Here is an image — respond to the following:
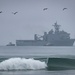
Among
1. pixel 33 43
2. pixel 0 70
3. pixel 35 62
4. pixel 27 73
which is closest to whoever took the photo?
pixel 27 73

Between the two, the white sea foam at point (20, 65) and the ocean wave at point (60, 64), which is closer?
the white sea foam at point (20, 65)

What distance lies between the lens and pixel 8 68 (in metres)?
37.2

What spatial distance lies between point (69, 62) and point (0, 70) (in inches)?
358

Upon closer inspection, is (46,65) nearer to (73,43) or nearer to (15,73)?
(15,73)

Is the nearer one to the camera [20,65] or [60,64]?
[20,65]

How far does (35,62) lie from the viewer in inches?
1567

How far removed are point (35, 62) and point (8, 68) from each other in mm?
3647

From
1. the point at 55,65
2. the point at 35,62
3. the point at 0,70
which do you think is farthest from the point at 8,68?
the point at 55,65

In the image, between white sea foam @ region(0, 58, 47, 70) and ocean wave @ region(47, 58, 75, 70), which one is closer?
white sea foam @ region(0, 58, 47, 70)

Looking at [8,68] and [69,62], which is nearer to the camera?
[8,68]

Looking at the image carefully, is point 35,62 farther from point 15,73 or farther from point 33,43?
point 33,43

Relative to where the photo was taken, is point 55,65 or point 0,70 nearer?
point 0,70

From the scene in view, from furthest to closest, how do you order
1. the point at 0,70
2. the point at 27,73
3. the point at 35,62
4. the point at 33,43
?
the point at 33,43 < the point at 35,62 < the point at 0,70 < the point at 27,73

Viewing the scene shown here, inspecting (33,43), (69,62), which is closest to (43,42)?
(33,43)
